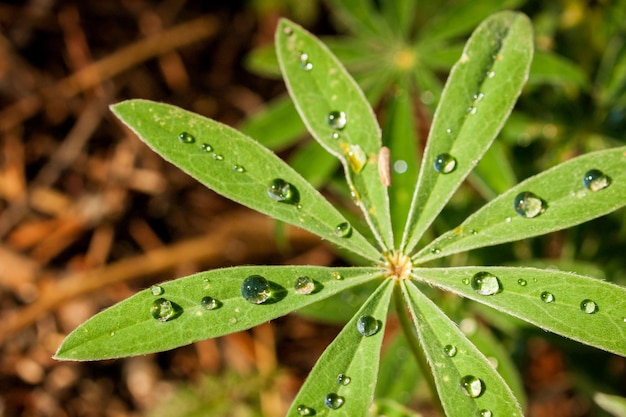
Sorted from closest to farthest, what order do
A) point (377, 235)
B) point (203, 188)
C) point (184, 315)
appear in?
1. point (184, 315)
2. point (377, 235)
3. point (203, 188)

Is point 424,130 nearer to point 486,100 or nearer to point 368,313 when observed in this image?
point 486,100

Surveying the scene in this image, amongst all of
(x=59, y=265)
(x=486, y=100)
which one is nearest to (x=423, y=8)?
(x=486, y=100)

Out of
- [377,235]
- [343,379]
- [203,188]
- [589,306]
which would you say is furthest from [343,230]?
[203,188]

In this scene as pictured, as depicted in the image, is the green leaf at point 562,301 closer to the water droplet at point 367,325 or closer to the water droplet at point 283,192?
the water droplet at point 367,325

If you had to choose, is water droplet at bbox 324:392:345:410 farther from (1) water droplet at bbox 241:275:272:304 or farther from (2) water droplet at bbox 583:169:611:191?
(2) water droplet at bbox 583:169:611:191

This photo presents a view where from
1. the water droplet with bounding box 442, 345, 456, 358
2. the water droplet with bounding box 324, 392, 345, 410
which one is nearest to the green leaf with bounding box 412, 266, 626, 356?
the water droplet with bounding box 442, 345, 456, 358

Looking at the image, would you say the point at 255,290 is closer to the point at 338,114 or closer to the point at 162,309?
A: the point at 162,309

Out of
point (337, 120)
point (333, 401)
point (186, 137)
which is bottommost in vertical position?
point (333, 401)
